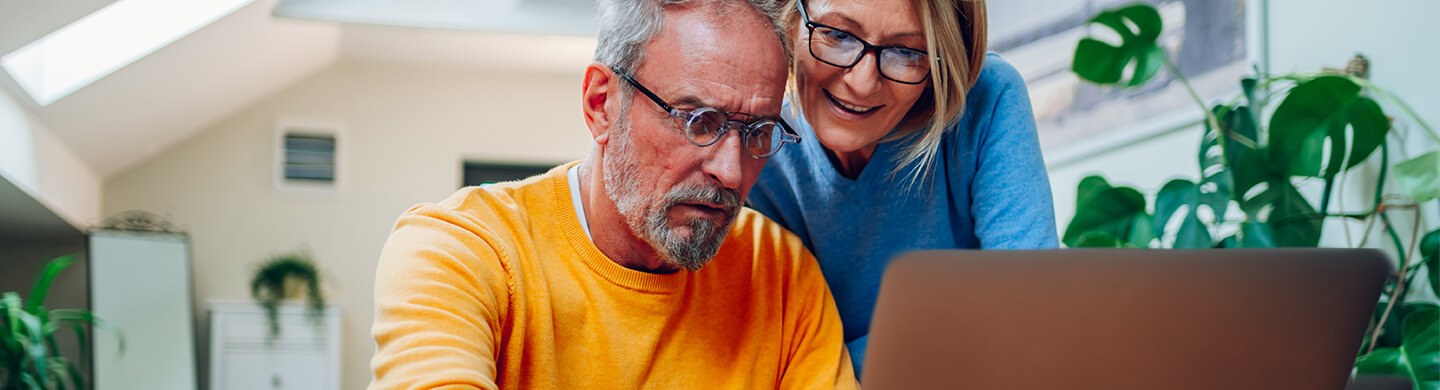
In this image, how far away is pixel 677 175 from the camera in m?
1.06

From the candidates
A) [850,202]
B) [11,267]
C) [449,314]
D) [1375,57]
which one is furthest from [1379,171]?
[11,267]

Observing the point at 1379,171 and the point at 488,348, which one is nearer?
the point at 488,348

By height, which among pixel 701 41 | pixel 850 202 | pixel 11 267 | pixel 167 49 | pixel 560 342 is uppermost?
pixel 167 49

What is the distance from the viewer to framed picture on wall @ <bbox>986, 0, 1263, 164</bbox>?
8.46 feet

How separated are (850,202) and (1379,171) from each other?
4.71ft

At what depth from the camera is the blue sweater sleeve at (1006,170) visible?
1.23 metres

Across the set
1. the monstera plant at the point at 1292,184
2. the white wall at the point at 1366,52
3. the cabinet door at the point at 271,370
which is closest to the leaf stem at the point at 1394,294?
the monstera plant at the point at 1292,184

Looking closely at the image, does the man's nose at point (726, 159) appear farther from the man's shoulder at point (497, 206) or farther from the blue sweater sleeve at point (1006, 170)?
A: the blue sweater sleeve at point (1006, 170)

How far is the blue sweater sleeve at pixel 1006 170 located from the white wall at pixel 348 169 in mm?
6391

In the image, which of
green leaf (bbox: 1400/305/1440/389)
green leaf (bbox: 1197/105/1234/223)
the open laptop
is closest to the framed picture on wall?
green leaf (bbox: 1197/105/1234/223)

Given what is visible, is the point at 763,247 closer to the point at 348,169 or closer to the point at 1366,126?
the point at 1366,126

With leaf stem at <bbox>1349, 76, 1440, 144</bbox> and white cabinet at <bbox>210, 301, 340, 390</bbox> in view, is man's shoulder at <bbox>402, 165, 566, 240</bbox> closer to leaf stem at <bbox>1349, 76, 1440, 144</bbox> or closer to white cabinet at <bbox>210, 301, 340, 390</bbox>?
leaf stem at <bbox>1349, 76, 1440, 144</bbox>

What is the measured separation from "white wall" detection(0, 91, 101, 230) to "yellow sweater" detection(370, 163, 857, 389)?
3.68 m

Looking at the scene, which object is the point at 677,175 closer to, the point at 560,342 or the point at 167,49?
the point at 560,342
